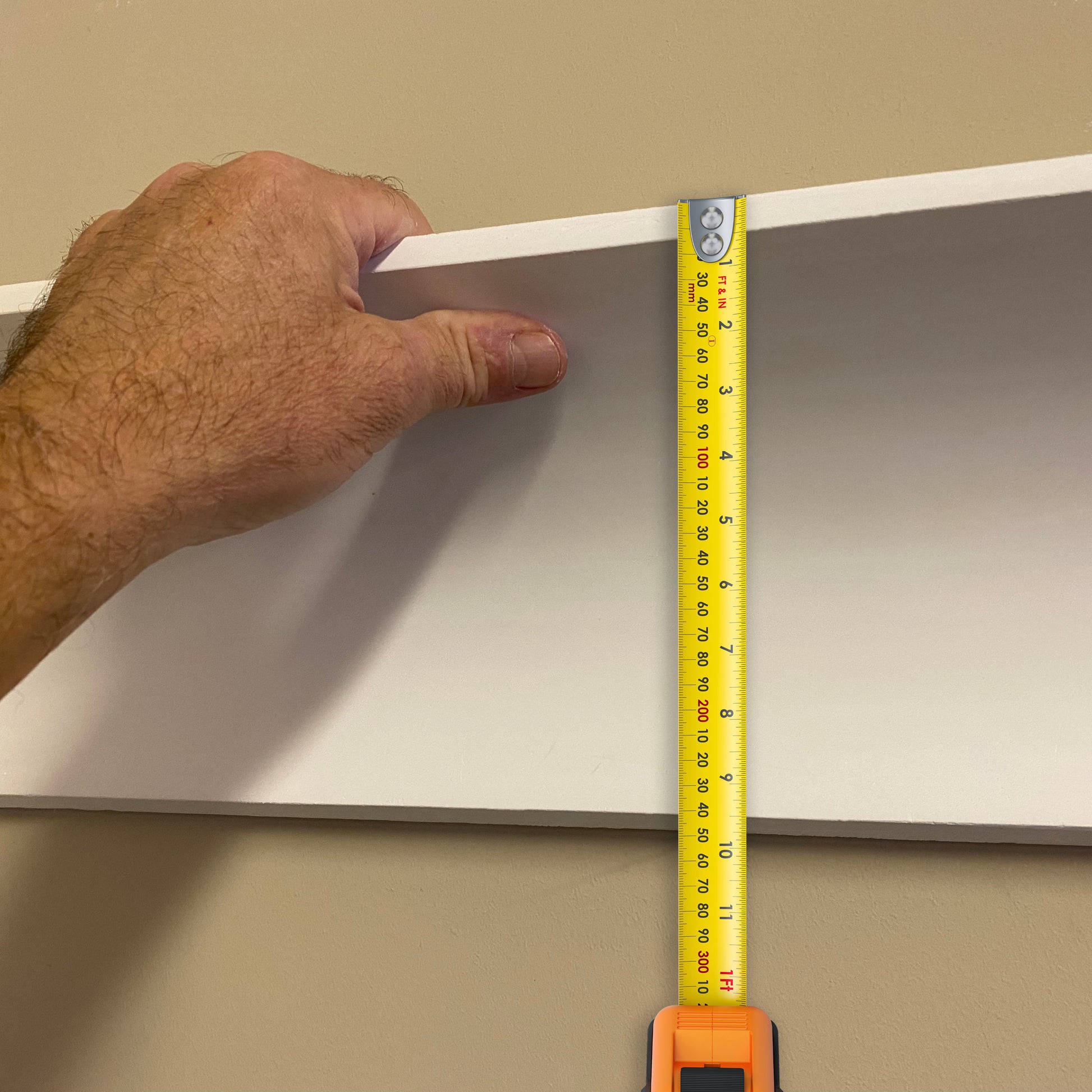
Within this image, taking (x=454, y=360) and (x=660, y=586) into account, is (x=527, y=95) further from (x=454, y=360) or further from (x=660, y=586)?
(x=660, y=586)

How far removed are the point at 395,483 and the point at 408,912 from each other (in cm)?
35

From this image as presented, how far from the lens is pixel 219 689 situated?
27.6 inches

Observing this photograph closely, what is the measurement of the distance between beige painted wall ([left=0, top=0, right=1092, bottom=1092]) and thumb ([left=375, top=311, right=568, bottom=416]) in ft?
0.54

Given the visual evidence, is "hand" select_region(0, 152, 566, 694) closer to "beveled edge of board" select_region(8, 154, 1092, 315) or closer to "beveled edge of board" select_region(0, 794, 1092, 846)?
"beveled edge of board" select_region(8, 154, 1092, 315)

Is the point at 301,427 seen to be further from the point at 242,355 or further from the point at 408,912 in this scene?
the point at 408,912

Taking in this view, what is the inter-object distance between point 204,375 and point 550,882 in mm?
447

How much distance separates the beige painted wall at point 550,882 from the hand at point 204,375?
0.19m

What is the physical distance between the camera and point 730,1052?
54 centimetres

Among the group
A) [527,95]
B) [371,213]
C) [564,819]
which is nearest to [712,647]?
[564,819]

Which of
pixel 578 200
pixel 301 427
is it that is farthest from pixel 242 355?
→ pixel 578 200

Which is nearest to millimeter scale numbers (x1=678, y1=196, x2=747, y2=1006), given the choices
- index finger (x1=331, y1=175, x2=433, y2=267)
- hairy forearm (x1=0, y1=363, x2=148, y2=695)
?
index finger (x1=331, y1=175, x2=433, y2=267)

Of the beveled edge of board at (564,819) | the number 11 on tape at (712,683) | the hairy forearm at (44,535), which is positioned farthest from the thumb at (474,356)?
the beveled edge of board at (564,819)

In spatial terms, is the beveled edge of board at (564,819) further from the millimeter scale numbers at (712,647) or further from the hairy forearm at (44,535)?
the hairy forearm at (44,535)

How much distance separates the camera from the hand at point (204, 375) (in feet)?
1.58
